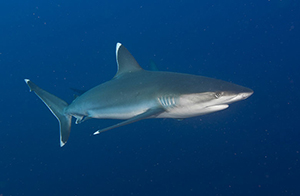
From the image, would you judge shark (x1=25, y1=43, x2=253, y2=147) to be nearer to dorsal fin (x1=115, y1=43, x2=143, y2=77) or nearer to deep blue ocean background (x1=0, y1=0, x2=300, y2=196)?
dorsal fin (x1=115, y1=43, x2=143, y2=77)

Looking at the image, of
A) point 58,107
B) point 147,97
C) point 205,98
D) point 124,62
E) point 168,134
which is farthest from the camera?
point 168,134

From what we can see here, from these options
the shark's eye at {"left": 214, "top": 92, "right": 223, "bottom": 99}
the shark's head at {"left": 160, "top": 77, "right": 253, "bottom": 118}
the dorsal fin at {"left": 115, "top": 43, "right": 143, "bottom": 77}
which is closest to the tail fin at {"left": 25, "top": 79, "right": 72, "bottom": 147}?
the dorsal fin at {"left": 115, "top": 43, "right": 143, "bottom": 77}

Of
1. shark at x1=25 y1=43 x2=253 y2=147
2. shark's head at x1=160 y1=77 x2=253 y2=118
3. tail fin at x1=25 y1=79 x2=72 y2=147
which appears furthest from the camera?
tail fin at x1=25 y1=79 x2=72 y2=147

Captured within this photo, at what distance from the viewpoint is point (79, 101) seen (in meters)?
4.73

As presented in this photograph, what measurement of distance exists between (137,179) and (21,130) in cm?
1076

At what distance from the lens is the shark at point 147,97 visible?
309 centimetres

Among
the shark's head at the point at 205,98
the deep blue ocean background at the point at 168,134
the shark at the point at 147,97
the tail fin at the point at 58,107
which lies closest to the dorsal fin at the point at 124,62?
the shark at the point at 147,97

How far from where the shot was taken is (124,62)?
4.80 meters

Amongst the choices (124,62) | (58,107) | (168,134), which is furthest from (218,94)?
(168,134)

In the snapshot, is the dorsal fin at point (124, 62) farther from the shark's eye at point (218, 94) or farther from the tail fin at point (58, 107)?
the shark's eye at point (218, 94)

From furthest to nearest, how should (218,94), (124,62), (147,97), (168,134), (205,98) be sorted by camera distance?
1. (168,134)
2. (124,62)
3. (147,97)
4. (205,98)
5. (218,94)

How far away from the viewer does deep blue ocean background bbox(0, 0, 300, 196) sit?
10.0 meters

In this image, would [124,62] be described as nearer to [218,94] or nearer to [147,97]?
[147,97]

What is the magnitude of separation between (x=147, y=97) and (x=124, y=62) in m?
1.50
